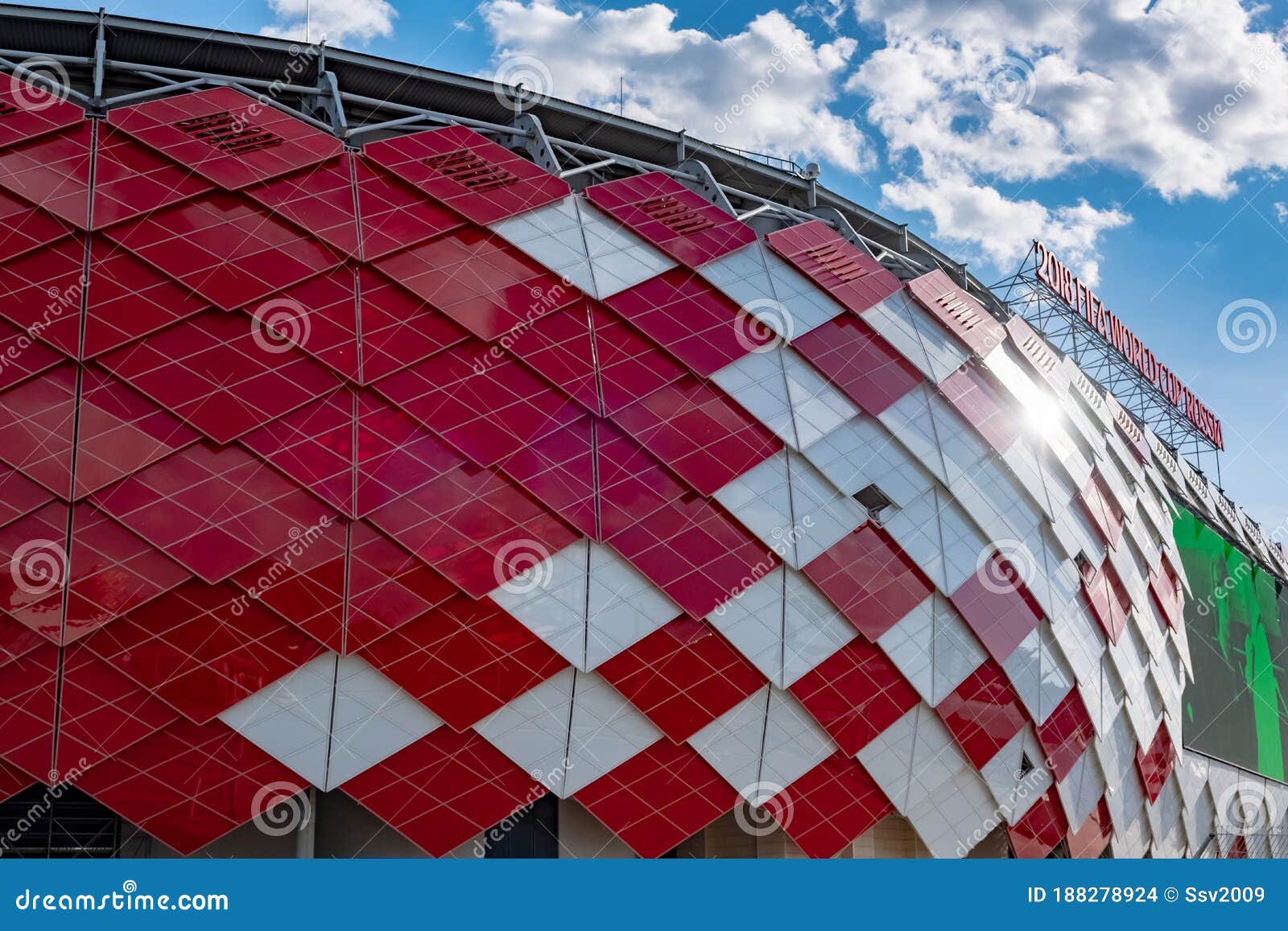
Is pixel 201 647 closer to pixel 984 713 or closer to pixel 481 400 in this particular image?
pixel 481 400

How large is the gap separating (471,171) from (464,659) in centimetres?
880

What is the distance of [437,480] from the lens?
1878cm

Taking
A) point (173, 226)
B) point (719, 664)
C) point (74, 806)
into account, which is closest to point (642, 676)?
point (719, 664)

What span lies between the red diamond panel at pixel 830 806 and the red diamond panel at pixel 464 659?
4804 mm

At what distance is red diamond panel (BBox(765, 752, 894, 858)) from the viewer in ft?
66.8

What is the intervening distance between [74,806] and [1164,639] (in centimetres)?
2539

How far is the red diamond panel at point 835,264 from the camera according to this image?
24.8 metres

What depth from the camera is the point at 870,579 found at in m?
22.1

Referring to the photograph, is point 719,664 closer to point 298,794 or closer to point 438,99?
point 298,794

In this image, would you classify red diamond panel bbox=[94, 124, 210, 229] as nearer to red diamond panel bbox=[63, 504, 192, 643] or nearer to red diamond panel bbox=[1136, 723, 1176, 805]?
red diamond panel bbox=[63, 504, 192, 643]

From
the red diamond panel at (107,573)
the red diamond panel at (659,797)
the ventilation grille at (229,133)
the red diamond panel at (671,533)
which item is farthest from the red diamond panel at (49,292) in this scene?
the red diamond panel at (659,797)

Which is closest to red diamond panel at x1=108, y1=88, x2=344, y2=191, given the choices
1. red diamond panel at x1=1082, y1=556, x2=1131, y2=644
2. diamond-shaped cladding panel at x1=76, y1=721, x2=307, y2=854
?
diamond-shaped cladding panel at x1=76, y1=721, x2=307, y2=854

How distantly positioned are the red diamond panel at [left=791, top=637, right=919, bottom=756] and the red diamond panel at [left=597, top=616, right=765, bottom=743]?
1.16 m

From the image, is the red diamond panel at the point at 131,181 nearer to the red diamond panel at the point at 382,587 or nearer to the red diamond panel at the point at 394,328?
the red diamond panel at the point at 394,328
